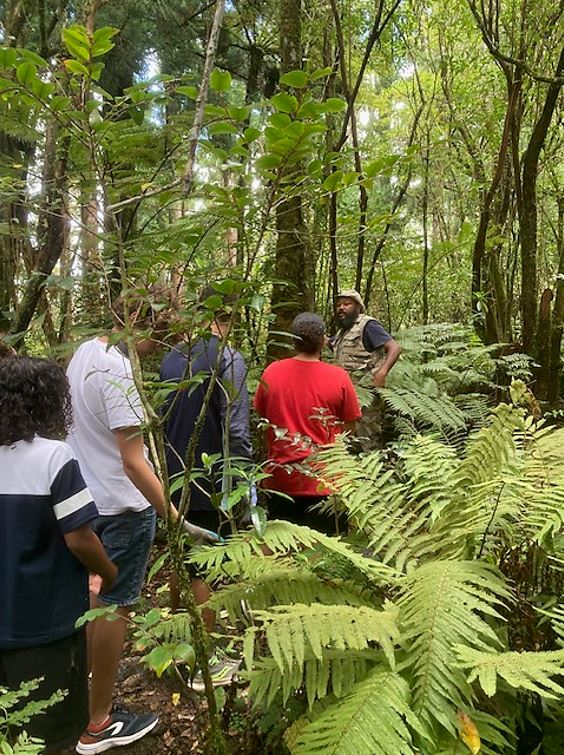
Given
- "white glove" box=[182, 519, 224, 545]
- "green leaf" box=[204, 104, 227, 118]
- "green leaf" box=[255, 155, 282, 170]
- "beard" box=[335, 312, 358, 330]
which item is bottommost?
"white glove" box=[182, 519, 224, 545]

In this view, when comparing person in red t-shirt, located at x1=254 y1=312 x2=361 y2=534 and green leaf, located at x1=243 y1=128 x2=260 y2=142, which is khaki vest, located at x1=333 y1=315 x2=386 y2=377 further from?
green leaf, located at x1=243 y1=128 x2=260 y2=142

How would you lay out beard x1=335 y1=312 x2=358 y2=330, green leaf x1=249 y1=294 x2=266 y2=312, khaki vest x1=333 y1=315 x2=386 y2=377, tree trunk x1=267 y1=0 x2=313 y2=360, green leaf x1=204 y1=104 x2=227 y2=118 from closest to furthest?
green leaf x1=204 y1=104 x2=227 y2=118
green leaf x1=249 y1=294 x2=266 y2=312
tree trunk x1=267 y1=0 x2=313 y2=360
beard x1=335 y1=312 x2=358 y2=330
khaki vest x1=333 y1=315 x2=386 y2=377

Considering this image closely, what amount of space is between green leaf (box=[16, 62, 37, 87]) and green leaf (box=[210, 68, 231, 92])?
1.45 ft

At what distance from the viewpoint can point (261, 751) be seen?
6.58 ft

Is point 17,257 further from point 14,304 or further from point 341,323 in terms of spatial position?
point 341,323

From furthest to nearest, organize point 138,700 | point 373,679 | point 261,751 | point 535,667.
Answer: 1. point 138,700
2. point 261,751
3. point 373,679
4. point 535,667

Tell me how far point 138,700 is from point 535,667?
227 cm

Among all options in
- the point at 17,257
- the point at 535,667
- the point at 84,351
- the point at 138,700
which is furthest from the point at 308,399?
the point at 17,257

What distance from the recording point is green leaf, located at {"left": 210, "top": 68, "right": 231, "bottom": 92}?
1461mm

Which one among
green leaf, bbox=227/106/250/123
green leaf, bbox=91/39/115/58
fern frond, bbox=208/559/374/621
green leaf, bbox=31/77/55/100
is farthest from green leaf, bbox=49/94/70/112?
fern frond, bbox=208/559/374/621

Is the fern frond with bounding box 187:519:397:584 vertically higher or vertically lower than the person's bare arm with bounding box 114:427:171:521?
lower

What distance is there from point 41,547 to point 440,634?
134 centimetres

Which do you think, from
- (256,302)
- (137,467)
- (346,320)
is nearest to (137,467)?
(137,467)

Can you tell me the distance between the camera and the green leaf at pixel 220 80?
1461mm
